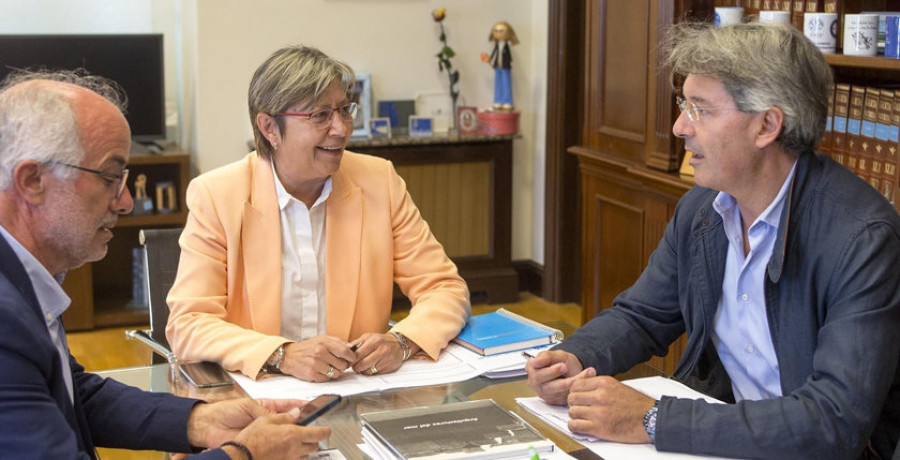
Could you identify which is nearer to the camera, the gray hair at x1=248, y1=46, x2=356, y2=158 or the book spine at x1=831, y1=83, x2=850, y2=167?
the gray hair at x1=248, y1=46, x2=356, y2=158

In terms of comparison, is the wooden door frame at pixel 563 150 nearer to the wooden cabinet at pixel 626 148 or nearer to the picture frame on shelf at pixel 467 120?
the picture frame on shelf at pixel 467 120

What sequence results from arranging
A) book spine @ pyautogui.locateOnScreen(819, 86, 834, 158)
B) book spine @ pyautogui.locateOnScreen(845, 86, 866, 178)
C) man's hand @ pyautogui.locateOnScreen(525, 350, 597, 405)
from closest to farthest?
man's hand @ pyautogui.locateOnScreen(525, 350, 597, 405)
book spine @ pyautogui.locateOnScreen(845, 86, 866, 178)
book spine @ pyautogui.locateOnScreen(819, 86, 834, 158)

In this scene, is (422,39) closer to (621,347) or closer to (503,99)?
(503,99)

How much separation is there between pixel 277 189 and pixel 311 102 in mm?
208

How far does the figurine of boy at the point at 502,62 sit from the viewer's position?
5027mm

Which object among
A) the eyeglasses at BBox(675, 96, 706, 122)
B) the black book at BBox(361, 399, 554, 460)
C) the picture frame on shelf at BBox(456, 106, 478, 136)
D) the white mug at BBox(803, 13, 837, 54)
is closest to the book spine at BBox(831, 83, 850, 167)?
the white mug at BBox(803, 13, 837, 54)

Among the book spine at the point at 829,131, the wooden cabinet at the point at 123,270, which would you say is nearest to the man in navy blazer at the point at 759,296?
the book spine at the point at 829,131

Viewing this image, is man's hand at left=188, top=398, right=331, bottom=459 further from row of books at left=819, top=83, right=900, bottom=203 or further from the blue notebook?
row of books at left=819, top=83, right=900, bottom=203

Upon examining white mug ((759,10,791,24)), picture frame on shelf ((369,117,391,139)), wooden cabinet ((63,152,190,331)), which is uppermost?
white mug ((759,10,791,24))

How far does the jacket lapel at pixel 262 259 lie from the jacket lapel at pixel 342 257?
0.12 metres

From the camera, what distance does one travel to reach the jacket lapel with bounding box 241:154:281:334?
2.31 meters

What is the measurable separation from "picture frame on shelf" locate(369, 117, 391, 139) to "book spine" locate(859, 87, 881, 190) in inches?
97.7

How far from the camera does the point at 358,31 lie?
500 centimetres

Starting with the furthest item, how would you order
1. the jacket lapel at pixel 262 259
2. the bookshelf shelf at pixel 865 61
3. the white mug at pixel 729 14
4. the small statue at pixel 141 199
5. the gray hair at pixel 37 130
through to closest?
the small statue at pixel 141 199, the white mug at pixel 729 14, the bookshelf shelf at pixel 865 61, the jacket lapel at pixel 262 259, the gray hair at pixel 37 130
